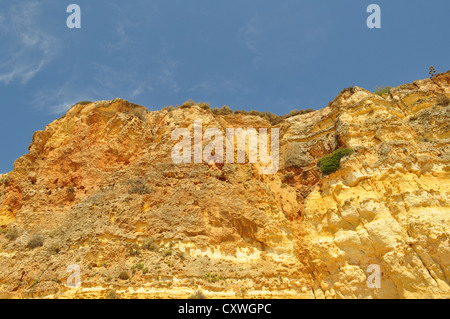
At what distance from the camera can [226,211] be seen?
61.4ft

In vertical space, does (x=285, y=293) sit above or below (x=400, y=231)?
below

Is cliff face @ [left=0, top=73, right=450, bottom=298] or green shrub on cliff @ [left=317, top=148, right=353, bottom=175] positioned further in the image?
green shrub on cliff @ [left=317, top=148, right=353, bottom=175]

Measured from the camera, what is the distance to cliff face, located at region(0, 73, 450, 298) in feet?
50.2

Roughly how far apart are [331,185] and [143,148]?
39.9 ft

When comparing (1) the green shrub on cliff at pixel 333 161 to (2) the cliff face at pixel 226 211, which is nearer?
(2) the cliff face at pixel 226 211

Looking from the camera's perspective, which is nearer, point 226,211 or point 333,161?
point 226,211

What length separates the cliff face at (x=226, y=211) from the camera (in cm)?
1530

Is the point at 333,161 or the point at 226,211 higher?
the point at 333,161

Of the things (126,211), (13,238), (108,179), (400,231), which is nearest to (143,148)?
(108,179)
